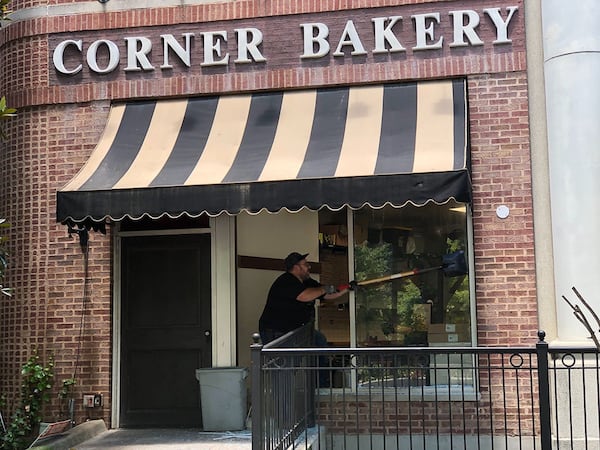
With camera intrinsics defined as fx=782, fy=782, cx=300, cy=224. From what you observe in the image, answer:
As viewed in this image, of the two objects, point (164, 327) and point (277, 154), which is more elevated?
point (277, 154)

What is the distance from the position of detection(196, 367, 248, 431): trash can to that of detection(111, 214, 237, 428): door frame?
0.35m

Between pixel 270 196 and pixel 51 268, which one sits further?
pixel 51 268

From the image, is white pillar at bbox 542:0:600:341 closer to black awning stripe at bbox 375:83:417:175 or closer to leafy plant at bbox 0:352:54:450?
black awning stripe at bbox 375:83:417:175

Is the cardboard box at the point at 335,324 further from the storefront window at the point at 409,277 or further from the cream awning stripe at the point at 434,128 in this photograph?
the cream awning stripe at the point at 434,128

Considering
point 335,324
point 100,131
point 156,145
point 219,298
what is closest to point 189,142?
point 156,145

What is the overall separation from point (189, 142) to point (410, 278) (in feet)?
8.87

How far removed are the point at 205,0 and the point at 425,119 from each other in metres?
2.80

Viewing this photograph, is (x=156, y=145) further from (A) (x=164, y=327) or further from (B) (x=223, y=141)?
(A) (x=164, y=327)

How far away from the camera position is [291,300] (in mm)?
8102

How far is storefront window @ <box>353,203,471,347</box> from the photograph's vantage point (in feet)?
26.6

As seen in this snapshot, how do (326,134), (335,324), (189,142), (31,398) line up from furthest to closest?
(335,324), (31,398), (189,142), (326,134)

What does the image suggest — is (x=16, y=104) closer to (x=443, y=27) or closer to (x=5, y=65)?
(x=5, y=65)

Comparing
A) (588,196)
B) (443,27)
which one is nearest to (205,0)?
(443,27)

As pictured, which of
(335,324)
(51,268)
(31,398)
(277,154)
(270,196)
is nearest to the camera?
(270,196)
